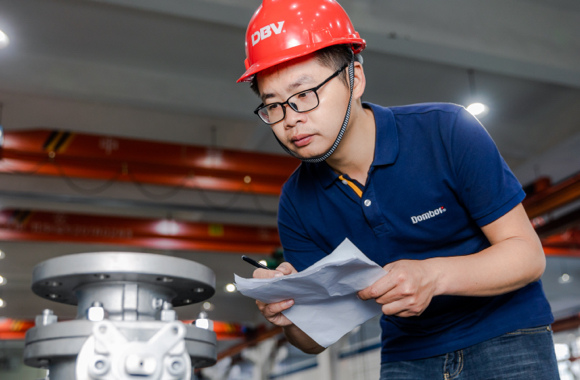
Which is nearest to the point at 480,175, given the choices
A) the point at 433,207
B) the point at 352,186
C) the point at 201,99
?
the point at 433,207

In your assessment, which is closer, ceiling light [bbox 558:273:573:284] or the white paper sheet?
the white paper sheet

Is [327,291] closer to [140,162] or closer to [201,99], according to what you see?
[201,99]

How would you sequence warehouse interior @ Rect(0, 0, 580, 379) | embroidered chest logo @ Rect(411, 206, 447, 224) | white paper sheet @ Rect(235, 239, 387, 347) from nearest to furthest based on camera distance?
1. white paper sheet @ Rect(235, 239, 387, 347)
2. embroidered chest logo @ Rect(411, 206, 447, 224)
3. warehouse interior @ Rect(0, 0, 580, 379)

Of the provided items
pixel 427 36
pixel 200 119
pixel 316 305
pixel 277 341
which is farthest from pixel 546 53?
pixel 277 341

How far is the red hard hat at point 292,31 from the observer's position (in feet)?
4.19

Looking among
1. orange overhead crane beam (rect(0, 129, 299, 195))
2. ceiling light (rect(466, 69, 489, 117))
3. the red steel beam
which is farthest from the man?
the red steel beam

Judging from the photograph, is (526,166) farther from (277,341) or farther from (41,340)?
(277,341)

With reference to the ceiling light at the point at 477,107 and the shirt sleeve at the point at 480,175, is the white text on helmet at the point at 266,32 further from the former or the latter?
the ceiling light at the point at 477,107

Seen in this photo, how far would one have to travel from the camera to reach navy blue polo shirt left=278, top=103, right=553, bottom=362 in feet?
3.96

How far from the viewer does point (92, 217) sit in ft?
22.4

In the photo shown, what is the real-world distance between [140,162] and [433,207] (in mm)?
4768

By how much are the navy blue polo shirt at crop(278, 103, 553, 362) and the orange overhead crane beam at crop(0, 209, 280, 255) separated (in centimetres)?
583

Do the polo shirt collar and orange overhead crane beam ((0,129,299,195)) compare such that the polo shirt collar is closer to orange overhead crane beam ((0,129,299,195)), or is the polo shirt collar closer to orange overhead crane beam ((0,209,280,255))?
orange overhead crane beam ((0,129,299,195))

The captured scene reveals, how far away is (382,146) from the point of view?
1319 mm
